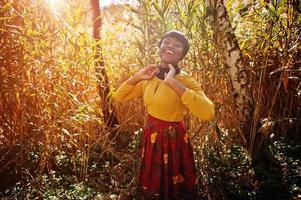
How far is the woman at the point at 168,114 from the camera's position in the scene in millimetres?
2354

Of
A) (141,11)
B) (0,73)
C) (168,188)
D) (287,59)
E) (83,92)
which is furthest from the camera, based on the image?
(287,59)

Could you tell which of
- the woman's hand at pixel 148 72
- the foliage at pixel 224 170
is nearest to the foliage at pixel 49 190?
the foliage at pixel 224 170

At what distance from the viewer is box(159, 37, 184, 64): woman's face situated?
94.3 inches

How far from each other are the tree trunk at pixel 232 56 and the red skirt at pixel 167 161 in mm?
1117

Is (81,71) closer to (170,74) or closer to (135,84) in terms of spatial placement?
(135,84)

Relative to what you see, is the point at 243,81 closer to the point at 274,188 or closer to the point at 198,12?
the point at 198,12

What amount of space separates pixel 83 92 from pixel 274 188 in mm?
1800

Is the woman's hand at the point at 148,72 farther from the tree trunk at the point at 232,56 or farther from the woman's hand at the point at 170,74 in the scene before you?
the tree trunk at the point at 232,56

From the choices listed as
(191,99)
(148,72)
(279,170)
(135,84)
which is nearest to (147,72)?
(148,72)

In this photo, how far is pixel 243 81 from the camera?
3631 mm

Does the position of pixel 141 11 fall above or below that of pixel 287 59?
above

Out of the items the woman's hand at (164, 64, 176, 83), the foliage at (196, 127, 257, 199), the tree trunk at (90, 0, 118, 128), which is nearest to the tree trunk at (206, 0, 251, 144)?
the foliage at (196, 127, 257, 199)

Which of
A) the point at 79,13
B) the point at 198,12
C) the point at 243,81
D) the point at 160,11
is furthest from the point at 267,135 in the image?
the point at 79,13

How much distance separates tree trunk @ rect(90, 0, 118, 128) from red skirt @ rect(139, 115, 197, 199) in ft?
3.91
